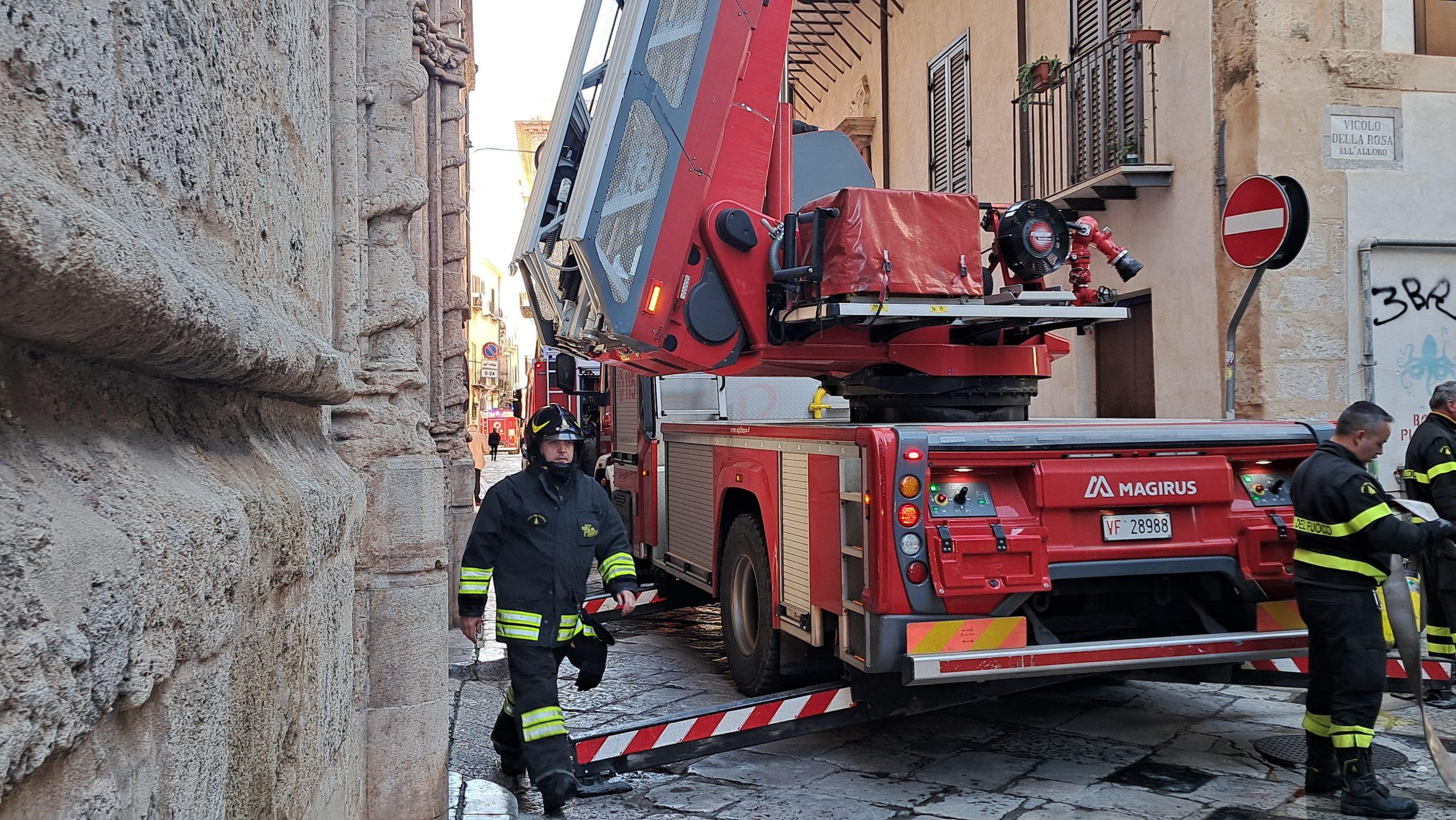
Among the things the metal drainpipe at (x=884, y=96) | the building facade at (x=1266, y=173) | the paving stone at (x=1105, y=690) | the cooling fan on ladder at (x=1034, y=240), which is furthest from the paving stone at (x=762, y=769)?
the metal drainpipe at (x=884, y=96)

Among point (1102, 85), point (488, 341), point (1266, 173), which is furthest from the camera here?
point (488, 341)

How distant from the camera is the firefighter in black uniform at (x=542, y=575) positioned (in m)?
4.65

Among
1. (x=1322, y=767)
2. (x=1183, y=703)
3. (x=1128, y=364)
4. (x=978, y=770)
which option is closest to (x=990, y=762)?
(x=978, y=770)

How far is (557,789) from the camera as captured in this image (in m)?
4.53

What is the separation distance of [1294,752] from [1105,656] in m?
1.35

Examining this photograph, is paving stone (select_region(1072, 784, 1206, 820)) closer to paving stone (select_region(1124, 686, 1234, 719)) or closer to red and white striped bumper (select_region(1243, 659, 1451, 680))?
red and white striped bumper (select_region(1243, 659, 1451, 680))

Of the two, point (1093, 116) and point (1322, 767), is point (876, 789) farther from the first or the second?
point (1093, 116)

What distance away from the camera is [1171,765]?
5.20 meters

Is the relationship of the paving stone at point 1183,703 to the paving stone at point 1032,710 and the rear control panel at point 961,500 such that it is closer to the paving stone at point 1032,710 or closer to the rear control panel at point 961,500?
the paving stone at point 1032,710

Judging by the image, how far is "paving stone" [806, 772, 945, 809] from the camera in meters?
4.87

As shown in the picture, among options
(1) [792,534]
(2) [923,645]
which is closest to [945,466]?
(2) [923,645]

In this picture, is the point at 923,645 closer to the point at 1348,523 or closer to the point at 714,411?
the point at 1348,523

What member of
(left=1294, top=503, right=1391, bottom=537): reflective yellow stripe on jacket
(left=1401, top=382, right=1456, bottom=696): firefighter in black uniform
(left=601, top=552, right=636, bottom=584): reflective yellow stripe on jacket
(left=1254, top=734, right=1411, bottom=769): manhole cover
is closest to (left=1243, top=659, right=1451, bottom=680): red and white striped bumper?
(left=1254, top=734, right=1411, bottom=769): manhole cover

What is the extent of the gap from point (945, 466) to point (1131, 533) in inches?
35.5
